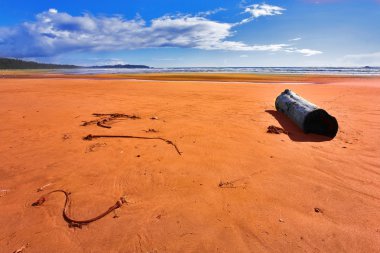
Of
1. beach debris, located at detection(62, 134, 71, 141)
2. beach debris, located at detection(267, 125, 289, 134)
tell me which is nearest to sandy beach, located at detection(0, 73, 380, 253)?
beach debris, located at detection(62, 134, 71, 141)

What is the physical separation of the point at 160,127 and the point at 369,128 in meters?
4.89

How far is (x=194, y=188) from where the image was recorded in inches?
127

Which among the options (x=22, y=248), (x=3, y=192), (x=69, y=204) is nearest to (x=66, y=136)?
(x=3, y=192)

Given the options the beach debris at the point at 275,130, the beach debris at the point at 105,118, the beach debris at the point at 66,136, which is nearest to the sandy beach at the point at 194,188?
the beach debris at the point at 66,136

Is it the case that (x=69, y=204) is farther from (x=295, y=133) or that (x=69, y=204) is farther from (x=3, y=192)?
Result: (x=295, y=133)

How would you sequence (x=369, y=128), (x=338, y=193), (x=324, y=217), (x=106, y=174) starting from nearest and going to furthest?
1. (x=324, y=217)
2. (x=338, y=193)
3. (x=106, y=174)
4. (x=369, y=128)

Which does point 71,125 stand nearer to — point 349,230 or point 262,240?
point 262,240

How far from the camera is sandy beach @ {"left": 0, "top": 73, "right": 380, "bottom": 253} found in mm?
2352

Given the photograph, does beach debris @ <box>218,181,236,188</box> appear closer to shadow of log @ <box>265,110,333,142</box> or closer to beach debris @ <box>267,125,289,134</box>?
shadow of log @ <box>265,110,333,142</box>

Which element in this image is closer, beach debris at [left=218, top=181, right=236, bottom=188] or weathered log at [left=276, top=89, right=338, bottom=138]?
beach debris at [left=218, top=181, right=236, bottom=188]

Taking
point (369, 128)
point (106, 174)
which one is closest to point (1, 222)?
point (106, 174)

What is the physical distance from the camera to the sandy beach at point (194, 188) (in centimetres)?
235

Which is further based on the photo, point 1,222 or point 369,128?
point 369,128

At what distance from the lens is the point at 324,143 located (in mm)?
4980
